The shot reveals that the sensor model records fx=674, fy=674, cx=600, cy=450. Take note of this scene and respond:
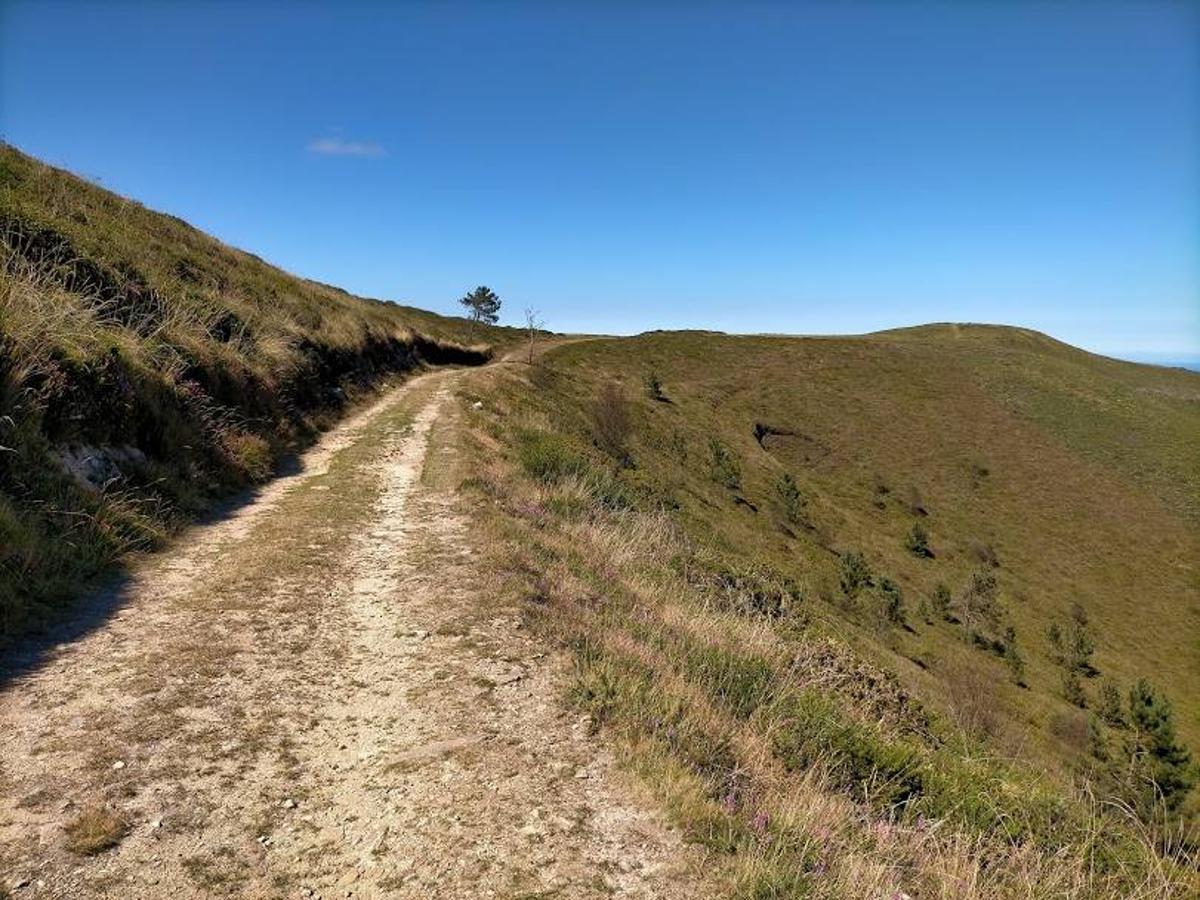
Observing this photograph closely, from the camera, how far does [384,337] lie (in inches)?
1532

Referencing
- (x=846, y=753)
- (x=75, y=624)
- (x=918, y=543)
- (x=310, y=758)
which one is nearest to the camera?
(x=310, y=758)

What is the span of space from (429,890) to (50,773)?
257 cm

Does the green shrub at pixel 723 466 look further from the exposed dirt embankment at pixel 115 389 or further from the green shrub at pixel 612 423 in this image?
the exposed dirt embankment at pixel 115 389

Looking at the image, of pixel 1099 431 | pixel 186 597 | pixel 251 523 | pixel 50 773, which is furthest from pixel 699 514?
pixel 1099 431

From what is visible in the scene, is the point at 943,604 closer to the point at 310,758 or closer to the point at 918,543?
the point at 918,543

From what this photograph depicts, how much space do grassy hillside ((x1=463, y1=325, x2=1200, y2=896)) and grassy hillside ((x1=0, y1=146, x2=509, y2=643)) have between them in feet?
15.6

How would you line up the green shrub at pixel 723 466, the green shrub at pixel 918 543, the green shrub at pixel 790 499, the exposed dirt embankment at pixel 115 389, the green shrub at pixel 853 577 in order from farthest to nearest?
the green shrub at pixel 918 543, the green shrub at pixel 723 466, the green shrub at pixel 790 499, the green shrub at pixel 853 577, the exposed dirt embankment at pixel 115 389

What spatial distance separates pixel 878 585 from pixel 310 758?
45.4 m

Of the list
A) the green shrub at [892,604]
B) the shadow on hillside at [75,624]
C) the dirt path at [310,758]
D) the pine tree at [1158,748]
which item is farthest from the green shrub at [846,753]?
the green shrub at [892,604]

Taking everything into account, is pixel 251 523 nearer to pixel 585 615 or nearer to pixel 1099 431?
pixel 585 615

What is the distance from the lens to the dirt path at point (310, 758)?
11.9 feet

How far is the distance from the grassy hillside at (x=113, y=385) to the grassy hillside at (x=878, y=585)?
4753mm

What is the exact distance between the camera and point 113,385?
1039cm

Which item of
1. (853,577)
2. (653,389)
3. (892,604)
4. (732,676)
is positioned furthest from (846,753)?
(653,389)
